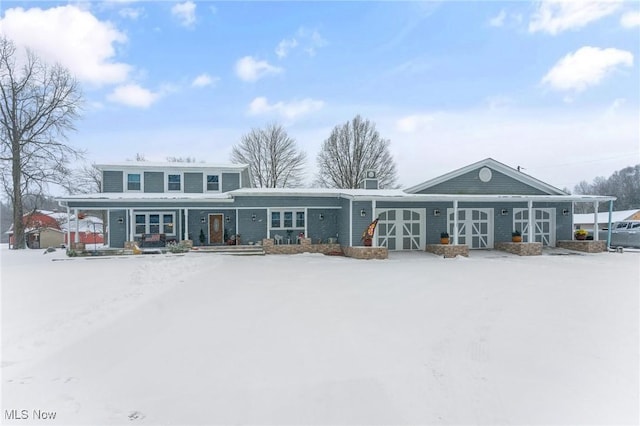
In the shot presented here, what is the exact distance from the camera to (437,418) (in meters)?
3.00

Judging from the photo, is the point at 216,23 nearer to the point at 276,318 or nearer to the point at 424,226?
the point at 276,318

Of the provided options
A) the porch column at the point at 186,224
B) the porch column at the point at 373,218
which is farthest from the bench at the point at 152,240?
the porch column at the point at 373,218

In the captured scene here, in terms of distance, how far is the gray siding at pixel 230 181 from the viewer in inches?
771

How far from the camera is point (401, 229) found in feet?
57.1

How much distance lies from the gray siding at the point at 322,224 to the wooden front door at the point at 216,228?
482 cm

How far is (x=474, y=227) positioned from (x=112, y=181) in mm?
19864

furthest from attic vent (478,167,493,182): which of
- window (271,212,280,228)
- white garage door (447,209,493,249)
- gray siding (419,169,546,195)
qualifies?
window (271,212,280,228)

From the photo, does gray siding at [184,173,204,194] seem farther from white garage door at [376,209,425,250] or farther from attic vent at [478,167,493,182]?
attic vent at [478,167,493,182]

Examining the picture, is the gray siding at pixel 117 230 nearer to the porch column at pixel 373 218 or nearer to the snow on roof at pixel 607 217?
the porch column at pixel 373 218

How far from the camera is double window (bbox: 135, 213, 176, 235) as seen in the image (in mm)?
17844

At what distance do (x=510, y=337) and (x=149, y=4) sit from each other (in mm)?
12343

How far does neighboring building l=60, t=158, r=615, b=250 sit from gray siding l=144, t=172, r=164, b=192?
0.05 meters

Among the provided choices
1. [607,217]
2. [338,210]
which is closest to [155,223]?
[338,210]

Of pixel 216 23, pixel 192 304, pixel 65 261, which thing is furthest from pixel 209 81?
pixel 192 304
